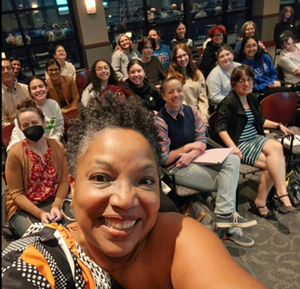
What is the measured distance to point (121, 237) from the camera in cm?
69

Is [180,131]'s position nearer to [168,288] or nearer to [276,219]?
[276,219]

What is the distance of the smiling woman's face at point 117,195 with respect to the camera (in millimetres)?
687

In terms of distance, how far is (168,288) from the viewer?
0.75 m

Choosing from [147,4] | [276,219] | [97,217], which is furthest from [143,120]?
[147,4]

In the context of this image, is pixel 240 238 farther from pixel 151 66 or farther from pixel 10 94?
pixel 10 94

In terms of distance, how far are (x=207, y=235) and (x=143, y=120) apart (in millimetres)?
400

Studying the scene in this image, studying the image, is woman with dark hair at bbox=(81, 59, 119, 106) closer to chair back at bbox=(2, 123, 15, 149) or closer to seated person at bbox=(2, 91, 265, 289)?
chair back at bbox=(2, 123, 15, 149)

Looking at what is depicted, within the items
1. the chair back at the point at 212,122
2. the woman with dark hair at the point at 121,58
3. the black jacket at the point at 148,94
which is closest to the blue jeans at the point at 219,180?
the chair back at the point at 212,122

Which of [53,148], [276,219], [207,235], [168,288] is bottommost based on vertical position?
[276,219]

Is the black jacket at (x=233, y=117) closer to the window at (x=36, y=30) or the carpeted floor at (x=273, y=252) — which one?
the carpeted floor at (x=273, y=252)

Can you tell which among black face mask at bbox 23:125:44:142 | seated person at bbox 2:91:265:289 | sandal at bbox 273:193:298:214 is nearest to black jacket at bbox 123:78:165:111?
black face mask at bbox 23:125:44:142

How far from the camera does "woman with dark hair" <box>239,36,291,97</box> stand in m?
3.64

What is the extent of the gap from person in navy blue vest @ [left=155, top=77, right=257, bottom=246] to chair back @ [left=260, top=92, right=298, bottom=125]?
1052 millimetres

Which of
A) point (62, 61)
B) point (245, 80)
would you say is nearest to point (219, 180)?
point (245, 80)
